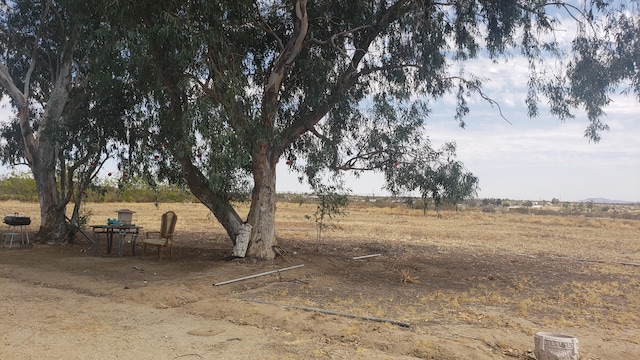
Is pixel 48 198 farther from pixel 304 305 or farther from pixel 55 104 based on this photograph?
pixel 304 305

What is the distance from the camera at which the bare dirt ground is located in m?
6.00

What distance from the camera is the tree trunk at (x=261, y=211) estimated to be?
12.1 metres

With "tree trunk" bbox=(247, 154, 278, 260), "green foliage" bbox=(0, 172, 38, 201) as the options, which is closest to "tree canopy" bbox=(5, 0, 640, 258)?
"tree trunk" bbox=(247, 154, 278, 260)

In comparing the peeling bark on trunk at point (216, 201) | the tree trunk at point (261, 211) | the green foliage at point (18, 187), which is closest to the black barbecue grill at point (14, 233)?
the peeling bark on trunk at point (216, 201)

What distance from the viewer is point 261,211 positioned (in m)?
12.2

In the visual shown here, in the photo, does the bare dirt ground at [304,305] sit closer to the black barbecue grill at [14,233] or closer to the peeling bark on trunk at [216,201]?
the black barbecue grill at [14,233]

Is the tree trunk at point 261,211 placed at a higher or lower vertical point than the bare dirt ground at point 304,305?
higher

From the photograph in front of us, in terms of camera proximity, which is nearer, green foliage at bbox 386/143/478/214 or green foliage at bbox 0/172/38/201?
green foliage at bbox 386/143/478/214

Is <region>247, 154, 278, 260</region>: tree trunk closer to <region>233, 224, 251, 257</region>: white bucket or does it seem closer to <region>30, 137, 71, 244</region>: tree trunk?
<region>233, 224, 251, 257</region>: white bucket

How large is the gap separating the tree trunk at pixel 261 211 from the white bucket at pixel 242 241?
0.15 metres

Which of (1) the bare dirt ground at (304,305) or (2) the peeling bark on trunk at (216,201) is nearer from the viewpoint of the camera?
(1) the bare dirt ground at (304,305)

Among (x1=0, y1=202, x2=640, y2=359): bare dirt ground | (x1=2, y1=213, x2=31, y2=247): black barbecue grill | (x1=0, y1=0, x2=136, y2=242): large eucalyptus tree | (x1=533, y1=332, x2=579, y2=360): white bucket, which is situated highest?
(x1=0, y1=0, x2=136, y2=242): large eucalyptus tree

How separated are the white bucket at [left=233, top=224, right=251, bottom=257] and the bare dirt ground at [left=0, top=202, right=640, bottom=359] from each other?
284 mm

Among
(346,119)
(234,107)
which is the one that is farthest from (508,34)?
(234,107)
